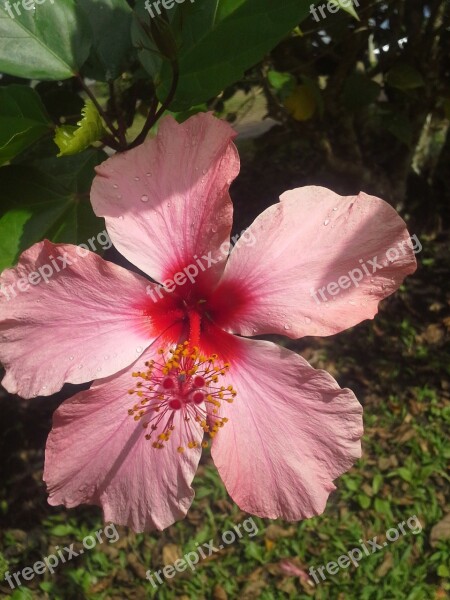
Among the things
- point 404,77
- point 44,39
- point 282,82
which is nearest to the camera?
point 44,39

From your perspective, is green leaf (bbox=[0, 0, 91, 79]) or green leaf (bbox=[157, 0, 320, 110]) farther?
green leaf (bbox=[0, 0, 91, 79])

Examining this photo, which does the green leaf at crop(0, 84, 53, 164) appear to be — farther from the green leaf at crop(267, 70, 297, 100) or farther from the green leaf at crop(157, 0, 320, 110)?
the green leaf at crop(267, 70, 297, 100)

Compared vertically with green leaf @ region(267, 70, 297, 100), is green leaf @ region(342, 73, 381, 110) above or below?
below

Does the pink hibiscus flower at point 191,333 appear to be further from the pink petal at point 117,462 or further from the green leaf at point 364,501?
the green leaf at point 364,501

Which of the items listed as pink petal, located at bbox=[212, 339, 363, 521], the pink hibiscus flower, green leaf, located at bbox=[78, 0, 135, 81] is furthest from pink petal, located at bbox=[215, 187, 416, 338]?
green leaf, located at bbox=[78, 0, 135, 81]

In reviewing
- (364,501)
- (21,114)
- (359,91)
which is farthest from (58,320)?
(364,501)

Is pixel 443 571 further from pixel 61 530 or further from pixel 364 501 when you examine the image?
pixel 61 530

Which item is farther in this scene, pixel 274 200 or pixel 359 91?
pixel 274 200

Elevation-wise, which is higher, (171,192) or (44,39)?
(44,39)
